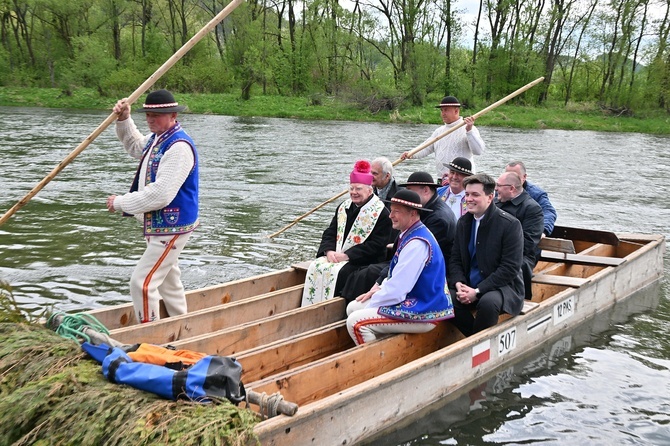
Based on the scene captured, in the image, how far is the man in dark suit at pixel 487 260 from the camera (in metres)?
5.46

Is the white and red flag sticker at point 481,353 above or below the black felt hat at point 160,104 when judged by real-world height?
below

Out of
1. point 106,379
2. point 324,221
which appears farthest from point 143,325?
point 324,221

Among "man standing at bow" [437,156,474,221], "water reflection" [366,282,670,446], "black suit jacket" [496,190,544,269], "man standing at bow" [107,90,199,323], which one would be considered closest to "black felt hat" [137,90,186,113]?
"man standing at bow" [107,90,199,323]

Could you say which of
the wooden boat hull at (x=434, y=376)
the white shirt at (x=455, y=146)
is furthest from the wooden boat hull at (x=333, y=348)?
the white shirt at (x=455, y=146)

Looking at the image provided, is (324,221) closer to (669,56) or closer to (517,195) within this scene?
(517,195)

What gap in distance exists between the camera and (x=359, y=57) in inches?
1645

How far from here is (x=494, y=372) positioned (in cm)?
572

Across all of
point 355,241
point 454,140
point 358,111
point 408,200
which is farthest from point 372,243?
point 358,111

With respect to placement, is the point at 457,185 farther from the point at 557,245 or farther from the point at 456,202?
the point at 557,245

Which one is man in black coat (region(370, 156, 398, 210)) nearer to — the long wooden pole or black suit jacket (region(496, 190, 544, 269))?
black suit jacket (region(496, 190, 544, 269))

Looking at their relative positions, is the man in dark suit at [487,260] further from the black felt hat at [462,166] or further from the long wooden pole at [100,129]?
the long wooden pole at [100,129]

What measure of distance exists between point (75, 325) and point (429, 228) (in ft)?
10.1

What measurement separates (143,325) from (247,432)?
1.81 meters

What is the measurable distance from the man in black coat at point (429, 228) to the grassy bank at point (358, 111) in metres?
24.5
